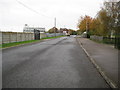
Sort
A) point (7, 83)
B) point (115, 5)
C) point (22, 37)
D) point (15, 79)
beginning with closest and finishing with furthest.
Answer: point (7, 83) → point (15, 79) → point (115, 5) → point (22, 37)

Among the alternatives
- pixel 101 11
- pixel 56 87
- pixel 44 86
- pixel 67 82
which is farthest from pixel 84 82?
pixel 101 11

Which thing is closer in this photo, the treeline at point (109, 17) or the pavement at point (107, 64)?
the pavement at point (107, 64)

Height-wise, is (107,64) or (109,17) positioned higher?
(109,17)

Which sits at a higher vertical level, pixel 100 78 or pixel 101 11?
pixel 101 11

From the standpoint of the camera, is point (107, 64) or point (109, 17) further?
point (109, 17)

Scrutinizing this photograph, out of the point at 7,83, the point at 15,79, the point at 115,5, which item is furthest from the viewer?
the point at 115,5

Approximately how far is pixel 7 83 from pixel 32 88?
957 mm

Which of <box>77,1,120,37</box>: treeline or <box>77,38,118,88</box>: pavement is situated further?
<box>77,1,120,37</box>: treeline

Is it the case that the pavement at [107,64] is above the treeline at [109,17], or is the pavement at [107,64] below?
below

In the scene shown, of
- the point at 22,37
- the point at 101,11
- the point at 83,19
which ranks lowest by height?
the point at 22,37

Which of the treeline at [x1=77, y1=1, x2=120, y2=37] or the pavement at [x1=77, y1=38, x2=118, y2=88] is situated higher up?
the treeline at [x1=77, y1=1, x2=120, y2=37]

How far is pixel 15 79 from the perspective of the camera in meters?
4.27

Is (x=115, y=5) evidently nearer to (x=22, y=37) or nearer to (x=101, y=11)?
(x=101, y=11)

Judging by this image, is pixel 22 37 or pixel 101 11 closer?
pixel 101 11
